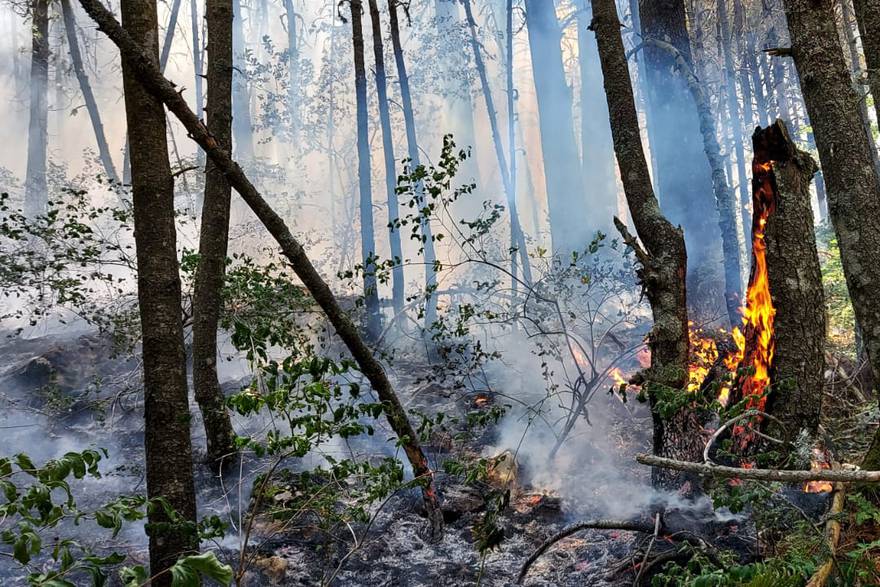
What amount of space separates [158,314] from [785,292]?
428 cm

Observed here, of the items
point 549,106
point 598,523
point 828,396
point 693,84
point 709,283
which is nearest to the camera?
point 598,523

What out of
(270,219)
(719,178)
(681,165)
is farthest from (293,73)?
(270,219)

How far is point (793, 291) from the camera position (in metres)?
4.25

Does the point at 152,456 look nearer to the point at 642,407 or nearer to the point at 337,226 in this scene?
the point at 642,407

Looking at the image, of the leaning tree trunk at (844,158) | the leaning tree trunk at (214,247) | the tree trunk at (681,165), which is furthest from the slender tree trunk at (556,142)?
the leaning tree trunk at (844,158)

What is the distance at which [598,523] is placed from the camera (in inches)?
166

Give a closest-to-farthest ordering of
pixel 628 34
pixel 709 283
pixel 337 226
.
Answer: pixel 709 283, pixel 628 34, pixel 337 226

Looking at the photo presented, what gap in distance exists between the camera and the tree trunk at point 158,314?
129 inches

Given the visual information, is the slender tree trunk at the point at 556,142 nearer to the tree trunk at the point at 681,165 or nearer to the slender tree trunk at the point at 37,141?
the tree trunk at the point at 681,165

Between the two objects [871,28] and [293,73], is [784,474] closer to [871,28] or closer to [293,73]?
[871,28]

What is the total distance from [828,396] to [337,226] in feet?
87.6

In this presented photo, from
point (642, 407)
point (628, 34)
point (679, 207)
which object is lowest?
point (642, 407)

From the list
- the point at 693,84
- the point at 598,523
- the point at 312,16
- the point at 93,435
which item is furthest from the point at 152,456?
the point at 312,16

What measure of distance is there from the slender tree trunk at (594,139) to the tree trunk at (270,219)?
668 inches
